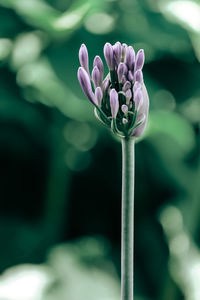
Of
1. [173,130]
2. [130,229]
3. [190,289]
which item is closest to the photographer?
[130,229]

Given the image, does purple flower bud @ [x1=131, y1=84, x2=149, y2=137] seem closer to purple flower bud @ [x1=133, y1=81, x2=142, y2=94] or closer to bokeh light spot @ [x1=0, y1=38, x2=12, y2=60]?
purple flower bud @ [x1=133, y1=81, x2=142, y2=94]

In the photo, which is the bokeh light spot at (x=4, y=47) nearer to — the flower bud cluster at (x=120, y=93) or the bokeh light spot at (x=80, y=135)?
the bokeh light spot at (x=80, y=135)

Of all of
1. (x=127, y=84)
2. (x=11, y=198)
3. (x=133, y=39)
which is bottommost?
(x=11, y=198)

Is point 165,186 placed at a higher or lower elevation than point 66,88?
lower

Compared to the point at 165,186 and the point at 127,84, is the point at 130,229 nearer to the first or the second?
the point at 127,84

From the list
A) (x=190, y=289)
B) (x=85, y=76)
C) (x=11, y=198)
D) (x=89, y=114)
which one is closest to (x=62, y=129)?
(x=89, y=114)

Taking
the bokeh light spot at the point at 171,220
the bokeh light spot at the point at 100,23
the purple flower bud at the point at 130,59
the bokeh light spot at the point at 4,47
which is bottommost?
the bokeh light spot at the point at 171,220

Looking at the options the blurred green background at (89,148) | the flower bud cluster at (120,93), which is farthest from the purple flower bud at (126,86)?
the blurred green background at (89,148)
